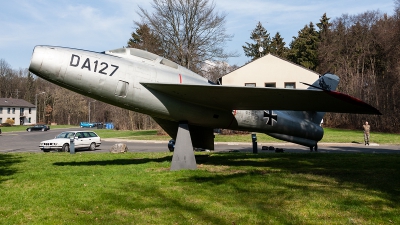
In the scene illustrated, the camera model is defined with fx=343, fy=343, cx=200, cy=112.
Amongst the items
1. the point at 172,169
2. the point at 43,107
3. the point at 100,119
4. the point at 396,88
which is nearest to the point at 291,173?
the point at 172,169

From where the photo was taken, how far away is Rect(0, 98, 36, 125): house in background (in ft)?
313

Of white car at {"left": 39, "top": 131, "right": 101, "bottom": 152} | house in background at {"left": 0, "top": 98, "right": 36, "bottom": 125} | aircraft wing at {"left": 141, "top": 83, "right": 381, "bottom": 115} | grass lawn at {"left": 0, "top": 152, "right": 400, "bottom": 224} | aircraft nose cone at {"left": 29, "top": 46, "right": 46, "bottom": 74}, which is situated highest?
house in background at {"left": 0, "top": 98, "right": 36, "bottom": 125}

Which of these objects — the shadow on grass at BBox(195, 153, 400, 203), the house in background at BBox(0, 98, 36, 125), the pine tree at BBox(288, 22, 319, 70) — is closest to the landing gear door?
the shadow on grass at BBox(195, 153, 400, 203)

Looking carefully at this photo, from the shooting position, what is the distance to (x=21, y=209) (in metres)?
6.01

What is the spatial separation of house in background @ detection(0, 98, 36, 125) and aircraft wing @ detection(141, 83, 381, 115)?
326 feet

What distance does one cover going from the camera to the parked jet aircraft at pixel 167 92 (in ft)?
29.5

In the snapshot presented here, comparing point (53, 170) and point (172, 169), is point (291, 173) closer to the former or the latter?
point (172, 169)

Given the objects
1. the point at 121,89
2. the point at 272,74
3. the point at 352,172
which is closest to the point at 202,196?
the point at 121,89

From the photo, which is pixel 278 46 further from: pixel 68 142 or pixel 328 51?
pixel 68 142

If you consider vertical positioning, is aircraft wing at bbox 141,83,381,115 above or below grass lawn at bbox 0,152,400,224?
above

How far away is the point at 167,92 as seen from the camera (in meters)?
9.79

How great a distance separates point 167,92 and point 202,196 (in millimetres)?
3865

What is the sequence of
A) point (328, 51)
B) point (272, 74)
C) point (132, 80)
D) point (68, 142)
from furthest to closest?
point (328, 51)
point (272, 74)
point (68, 142)
point (132, 80)

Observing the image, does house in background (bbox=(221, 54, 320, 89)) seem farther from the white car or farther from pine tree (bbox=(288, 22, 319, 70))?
pine tree (bbox=(288, 22, 319, 70))
